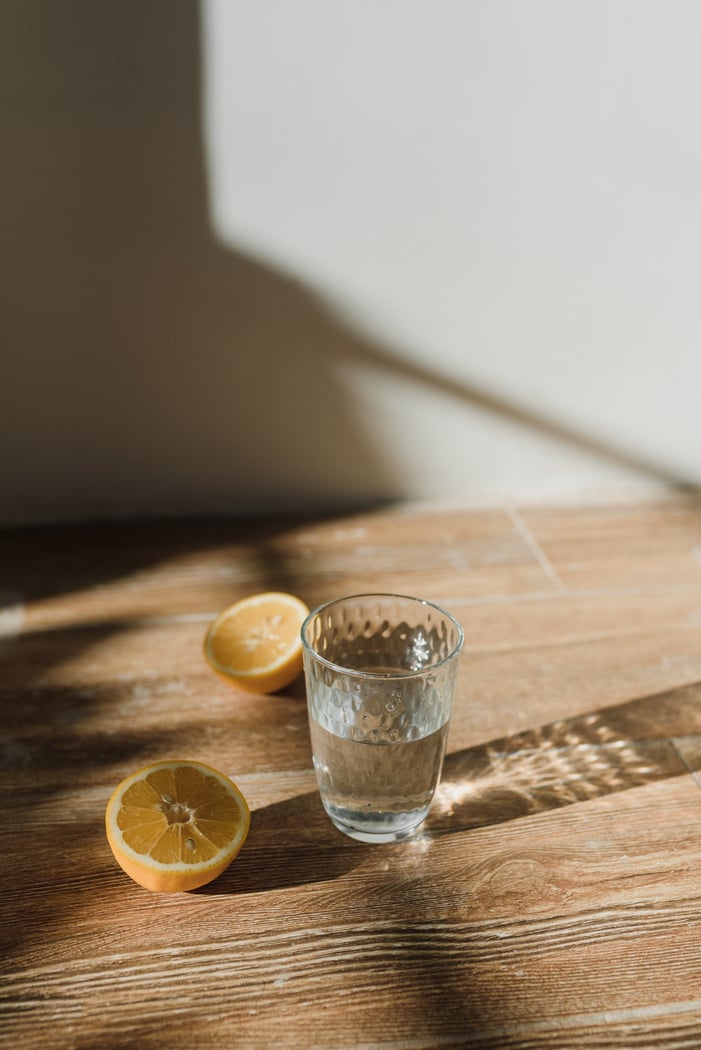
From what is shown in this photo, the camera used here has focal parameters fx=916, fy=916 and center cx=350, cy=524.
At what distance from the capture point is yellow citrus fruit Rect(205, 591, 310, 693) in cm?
90

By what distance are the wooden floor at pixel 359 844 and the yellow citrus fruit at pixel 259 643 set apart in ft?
0.13

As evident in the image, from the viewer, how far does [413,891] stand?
2.37 feet

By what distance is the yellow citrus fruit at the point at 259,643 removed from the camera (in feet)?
2.94

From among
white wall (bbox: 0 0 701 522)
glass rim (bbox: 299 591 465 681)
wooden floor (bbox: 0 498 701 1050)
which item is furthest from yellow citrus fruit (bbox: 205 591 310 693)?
white wall (bbox: 0 0 701 522)

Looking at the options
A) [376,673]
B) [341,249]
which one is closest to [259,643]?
[376,673]

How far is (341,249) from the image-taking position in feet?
3.99

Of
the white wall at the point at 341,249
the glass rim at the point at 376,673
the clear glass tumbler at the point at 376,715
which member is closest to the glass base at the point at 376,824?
the clear glass tumbler at the point at 376,715

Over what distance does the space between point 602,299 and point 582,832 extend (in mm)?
803

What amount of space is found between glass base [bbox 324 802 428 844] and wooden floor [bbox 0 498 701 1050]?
1 cm

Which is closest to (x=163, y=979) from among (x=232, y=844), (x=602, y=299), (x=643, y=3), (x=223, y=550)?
(x=232, y=844)

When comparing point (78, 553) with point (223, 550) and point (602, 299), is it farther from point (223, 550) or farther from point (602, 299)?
point (602, 299)

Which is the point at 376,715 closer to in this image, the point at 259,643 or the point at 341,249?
the point at 259,643

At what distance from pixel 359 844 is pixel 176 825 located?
0.16 m

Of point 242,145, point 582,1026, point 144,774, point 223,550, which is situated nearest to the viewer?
point 582,1026
